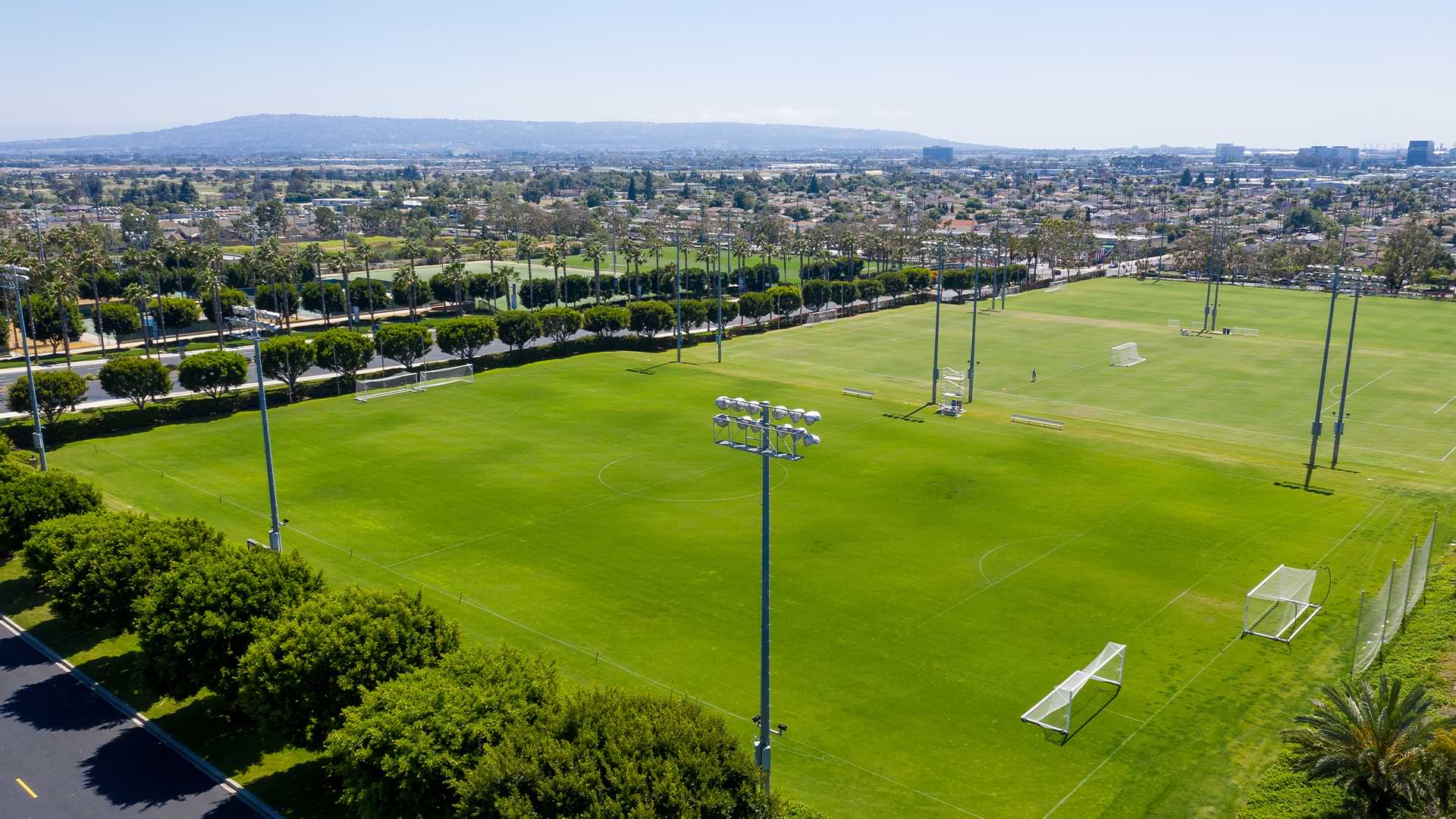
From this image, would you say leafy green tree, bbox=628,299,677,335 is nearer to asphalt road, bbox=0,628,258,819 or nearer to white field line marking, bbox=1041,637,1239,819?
asphalt road, bbox=0,628,258,819

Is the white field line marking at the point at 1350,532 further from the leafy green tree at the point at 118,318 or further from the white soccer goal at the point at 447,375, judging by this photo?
the leafy green tree at the point at 118,318

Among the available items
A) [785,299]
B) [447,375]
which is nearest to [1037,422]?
[447,375]

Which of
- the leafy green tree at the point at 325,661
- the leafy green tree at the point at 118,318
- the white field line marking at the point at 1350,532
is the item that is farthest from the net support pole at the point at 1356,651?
the leafy green tree at the point at 118,318

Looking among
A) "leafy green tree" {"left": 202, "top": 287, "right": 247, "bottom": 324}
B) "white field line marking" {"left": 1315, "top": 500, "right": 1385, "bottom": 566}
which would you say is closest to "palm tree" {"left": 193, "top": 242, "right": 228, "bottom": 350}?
"leafy green tree" {"left": 202, "top": 287, "right": 247, "bottom": 324}

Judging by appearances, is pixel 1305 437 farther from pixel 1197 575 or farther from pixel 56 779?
pixel 56 779

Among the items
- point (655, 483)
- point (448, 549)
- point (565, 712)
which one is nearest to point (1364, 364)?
point (655, 483)
